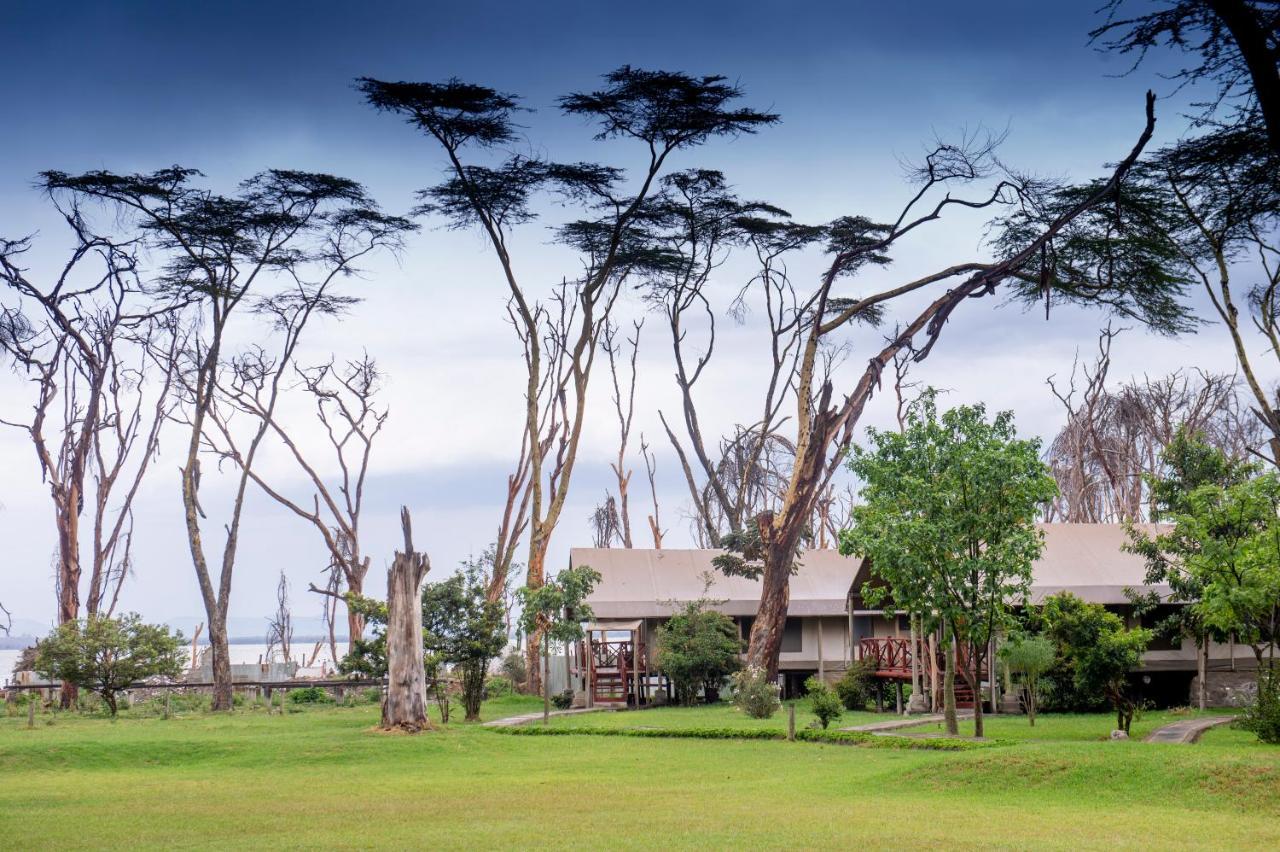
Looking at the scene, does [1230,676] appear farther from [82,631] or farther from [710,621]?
[82,631]

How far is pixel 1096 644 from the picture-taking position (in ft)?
69.3

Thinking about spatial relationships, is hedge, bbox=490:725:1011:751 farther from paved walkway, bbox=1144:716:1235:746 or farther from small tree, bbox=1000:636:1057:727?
small tree, bbox=1000:636:1057:727

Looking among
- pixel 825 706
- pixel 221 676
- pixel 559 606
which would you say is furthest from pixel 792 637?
A: pixel 221 676

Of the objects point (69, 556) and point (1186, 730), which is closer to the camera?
point (1186, 730)

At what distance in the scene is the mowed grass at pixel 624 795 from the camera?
11.1 m

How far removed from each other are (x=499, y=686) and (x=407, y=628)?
588 inches

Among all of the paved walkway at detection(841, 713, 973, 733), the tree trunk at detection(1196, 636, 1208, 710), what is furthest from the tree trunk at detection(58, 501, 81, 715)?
the tree trunk at detection(1196, 636, 1208, 710)

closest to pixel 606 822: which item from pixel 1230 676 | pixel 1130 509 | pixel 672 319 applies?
pixel 1230 676

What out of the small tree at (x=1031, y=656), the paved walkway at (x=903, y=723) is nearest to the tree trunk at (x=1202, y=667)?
the paved walkway at (x=903, y=723)

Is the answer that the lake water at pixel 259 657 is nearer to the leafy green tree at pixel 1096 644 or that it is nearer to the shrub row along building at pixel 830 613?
Result: the shrub row along building at pixel 830 613

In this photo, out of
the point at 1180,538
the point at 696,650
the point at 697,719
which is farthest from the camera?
the point at 696,650

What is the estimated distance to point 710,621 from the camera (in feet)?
97.1

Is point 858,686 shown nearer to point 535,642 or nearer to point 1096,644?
point 1096,644

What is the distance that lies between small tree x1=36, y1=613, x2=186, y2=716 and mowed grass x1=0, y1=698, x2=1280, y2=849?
8477mm
